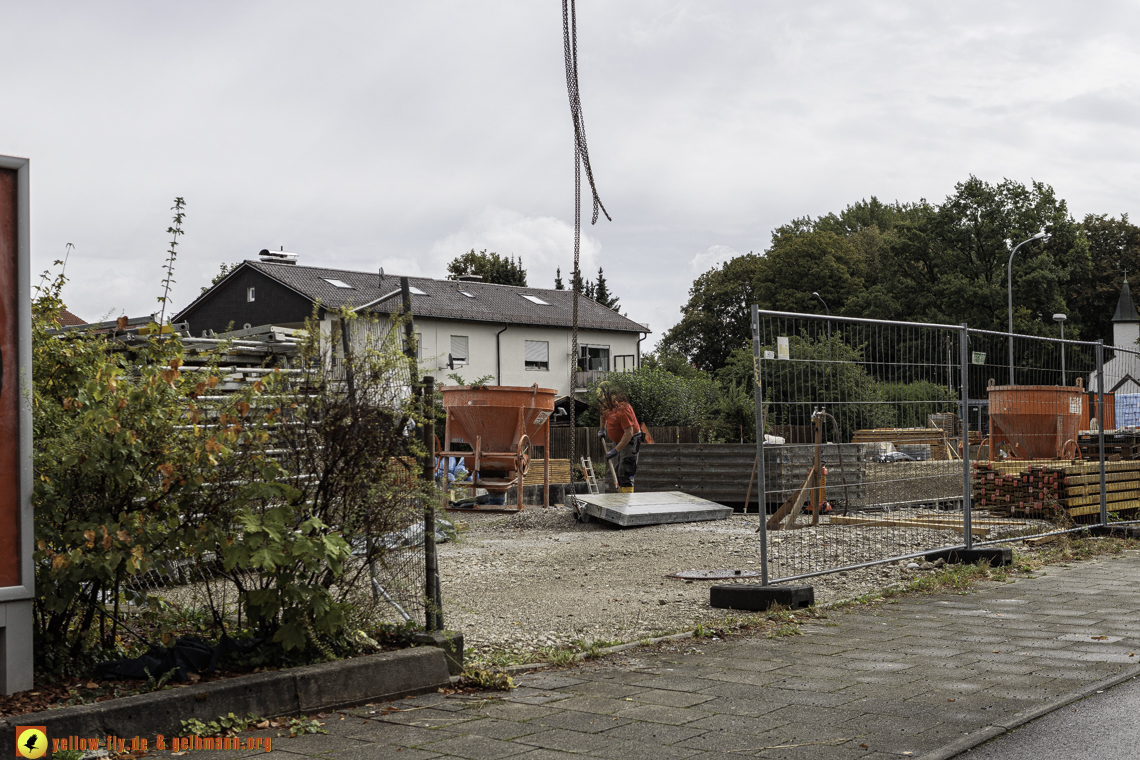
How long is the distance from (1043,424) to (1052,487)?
1537 mm

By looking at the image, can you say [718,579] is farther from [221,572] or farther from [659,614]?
[221,572]

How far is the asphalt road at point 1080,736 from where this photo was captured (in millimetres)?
4324

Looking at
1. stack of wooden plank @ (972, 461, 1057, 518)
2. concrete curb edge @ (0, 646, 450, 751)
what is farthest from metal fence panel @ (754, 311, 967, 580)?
concrete curb edge @ (0, 646, 450, 751)

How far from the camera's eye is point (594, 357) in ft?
174

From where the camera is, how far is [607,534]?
536 inches

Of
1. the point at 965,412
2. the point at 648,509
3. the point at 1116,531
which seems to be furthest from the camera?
the point at 648,509

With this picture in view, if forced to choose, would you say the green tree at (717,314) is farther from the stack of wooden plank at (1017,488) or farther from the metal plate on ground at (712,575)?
the metal plate on ground at (712,575)

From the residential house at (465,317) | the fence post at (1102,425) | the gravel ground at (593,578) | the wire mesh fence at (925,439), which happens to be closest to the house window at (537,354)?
the residential house at (465,317)

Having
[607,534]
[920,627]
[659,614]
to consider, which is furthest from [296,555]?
[607,534]

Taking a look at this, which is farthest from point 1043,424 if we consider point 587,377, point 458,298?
point 587,377

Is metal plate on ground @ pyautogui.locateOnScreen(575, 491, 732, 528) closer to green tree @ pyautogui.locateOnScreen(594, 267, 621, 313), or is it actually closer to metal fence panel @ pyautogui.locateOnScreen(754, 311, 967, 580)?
metal fence panel @ pyautogui.locateOnScreen(754, 311, 967, 580)

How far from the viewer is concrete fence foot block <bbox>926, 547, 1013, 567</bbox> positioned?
395 inches

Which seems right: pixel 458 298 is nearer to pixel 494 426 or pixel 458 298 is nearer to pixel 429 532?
pixel 494 426

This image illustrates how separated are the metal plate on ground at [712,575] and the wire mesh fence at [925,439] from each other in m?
0.29
